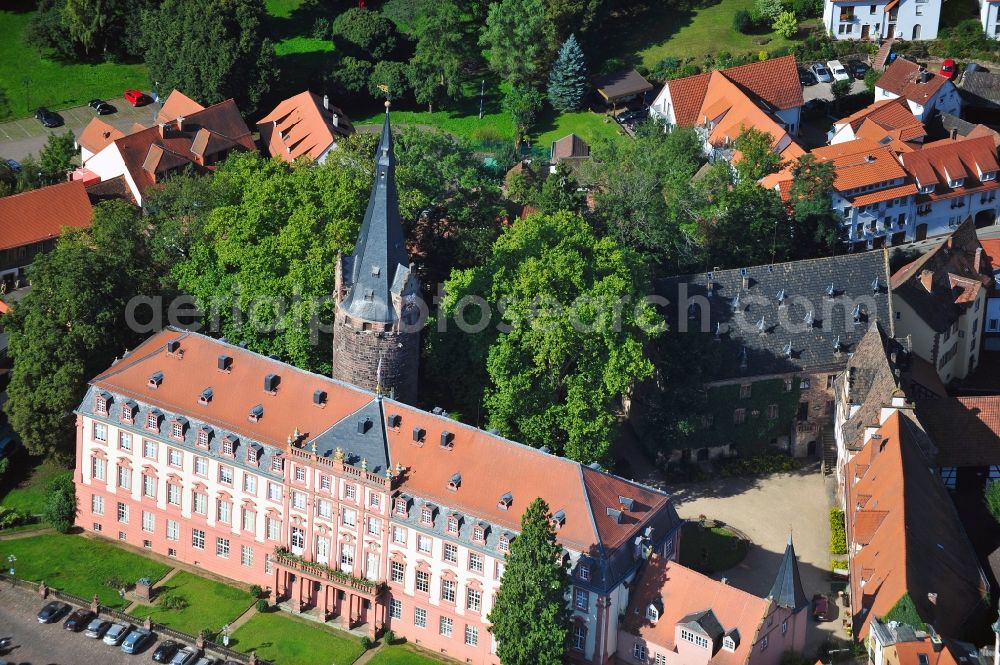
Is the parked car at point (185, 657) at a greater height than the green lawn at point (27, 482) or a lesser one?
lesser

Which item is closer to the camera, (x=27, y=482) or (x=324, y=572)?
(x=324, y=572)

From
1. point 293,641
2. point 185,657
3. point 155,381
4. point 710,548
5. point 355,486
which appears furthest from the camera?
point 710,548

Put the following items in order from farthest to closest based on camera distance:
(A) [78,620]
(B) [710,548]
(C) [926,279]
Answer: (C) [926,279]
(B) [710,548]
(A) [78,620]

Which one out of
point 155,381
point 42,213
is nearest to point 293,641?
point 155,381

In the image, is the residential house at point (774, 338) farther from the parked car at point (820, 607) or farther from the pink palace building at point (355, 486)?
the pink palace building at point (355, 486)

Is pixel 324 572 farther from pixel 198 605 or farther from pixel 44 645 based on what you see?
pixel 44 645

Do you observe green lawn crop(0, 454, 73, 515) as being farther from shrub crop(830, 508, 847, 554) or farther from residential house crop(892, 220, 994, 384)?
residential house crop(892, 220, 994, 384)

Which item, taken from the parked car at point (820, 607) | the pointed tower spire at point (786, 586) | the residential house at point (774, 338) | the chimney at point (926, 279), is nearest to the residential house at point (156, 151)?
the residential house at point (774, 338)
